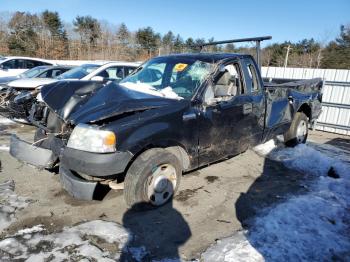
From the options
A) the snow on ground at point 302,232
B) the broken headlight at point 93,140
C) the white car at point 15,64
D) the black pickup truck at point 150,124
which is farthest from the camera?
the white car at point 15,64

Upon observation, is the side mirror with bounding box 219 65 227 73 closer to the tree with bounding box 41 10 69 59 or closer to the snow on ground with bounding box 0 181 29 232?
the snow on ground with bounding box 0 181 29 232

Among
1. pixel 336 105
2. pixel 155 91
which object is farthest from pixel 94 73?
pixel 336 105

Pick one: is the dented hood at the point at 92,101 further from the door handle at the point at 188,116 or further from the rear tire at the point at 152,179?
the rear tire at the point at 152,179

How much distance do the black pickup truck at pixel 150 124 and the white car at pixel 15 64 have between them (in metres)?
11.1

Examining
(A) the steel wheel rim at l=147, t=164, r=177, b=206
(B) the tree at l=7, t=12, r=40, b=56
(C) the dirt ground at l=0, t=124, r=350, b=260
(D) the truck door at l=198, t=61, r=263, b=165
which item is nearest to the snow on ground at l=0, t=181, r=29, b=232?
(C) the dirt ground at l=0, t=124, r=350, b=260

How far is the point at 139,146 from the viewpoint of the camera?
11.6ft

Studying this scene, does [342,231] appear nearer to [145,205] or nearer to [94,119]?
[145,205]

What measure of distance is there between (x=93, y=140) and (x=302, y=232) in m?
2.52

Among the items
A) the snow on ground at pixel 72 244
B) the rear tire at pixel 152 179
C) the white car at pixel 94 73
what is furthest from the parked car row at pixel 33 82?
the snow on ground at pixel 72 244

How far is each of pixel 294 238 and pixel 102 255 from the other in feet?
6.59

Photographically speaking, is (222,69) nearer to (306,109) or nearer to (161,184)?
(161,184)

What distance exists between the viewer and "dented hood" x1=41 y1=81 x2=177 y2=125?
3.59 m

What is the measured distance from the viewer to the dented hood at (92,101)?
3586mm

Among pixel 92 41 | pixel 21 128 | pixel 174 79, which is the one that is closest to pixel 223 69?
pixel 174 79
